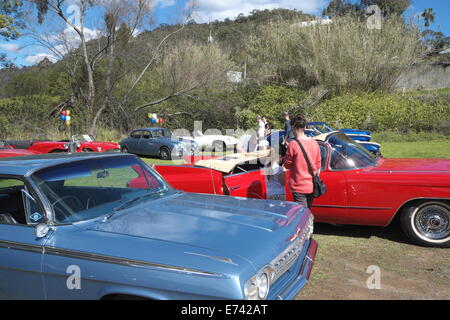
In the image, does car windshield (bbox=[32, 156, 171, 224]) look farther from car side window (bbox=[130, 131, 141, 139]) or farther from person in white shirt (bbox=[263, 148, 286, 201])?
car side window (bbox=[130, 131, 141, 139])

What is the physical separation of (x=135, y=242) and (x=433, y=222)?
3845 mm

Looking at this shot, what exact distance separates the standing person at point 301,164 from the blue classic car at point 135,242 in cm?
91

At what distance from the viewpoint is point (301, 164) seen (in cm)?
454

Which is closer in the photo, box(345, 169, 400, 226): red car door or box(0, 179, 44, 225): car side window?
box(0, 179, 44, 225): car side window

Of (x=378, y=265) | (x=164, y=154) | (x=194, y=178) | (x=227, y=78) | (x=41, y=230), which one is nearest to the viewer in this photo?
(x=41, y=230)

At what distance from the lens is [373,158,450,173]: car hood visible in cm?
498

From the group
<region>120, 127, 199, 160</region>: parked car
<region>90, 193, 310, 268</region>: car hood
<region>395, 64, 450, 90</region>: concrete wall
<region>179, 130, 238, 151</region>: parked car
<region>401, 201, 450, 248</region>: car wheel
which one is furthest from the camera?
<region>395, 64, 450, 90</region>: concrete wall

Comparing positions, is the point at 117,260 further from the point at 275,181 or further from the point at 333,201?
the point at 333,201

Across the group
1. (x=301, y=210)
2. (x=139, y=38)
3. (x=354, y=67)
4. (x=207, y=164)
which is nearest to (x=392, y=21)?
(x=354, y=67)

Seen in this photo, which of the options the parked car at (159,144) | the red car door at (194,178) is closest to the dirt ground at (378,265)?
the red car door at (194,178)

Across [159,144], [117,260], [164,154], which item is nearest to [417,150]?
[164,154]

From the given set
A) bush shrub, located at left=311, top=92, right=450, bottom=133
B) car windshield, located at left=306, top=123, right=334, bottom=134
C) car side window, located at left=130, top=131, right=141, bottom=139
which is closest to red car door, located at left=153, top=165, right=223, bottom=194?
car windshield, located at left=306, top=123, right=334, bottom=134

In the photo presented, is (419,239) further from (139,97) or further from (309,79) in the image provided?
(139,97)

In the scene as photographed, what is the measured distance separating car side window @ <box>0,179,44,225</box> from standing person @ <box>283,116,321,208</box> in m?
2.78
